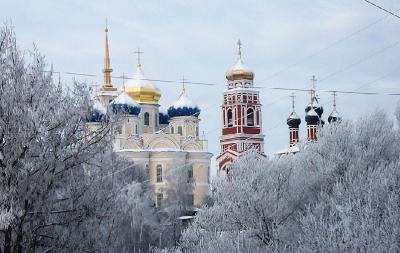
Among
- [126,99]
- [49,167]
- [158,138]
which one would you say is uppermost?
[126,99]

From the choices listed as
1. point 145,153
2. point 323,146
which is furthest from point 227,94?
point 323,146

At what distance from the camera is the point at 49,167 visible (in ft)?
38.3

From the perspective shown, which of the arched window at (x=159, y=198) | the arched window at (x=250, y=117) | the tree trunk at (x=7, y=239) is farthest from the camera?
the arched window at (x=250, y=117)

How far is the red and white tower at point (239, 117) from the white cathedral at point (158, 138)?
2.49m

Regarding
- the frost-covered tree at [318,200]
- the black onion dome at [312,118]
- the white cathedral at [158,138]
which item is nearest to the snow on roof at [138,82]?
the white cathedral at [158,138]

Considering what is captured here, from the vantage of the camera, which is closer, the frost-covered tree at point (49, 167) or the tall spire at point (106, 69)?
the frost-covered tree at point (49, 167)

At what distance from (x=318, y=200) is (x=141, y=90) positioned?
114 ft

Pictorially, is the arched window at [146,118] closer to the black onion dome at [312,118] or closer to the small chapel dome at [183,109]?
the small chapel dome at [183,109]

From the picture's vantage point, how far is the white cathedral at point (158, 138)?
5200 cm

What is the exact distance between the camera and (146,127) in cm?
5622

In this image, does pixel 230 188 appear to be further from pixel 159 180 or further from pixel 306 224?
pixel 159 180

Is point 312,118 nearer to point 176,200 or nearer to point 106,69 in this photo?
point 176,200

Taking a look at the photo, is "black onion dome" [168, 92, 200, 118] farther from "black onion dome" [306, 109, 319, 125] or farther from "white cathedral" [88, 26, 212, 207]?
"black onion dome" [306, 109, 319, 125]

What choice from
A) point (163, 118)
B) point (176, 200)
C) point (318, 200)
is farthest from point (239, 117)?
point (318, 200)
